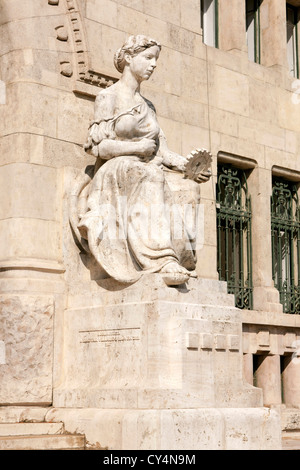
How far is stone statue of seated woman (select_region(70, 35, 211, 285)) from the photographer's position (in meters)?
8.66

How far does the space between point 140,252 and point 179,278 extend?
52 centimetres

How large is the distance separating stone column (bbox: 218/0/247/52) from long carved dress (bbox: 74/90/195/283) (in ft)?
12.5

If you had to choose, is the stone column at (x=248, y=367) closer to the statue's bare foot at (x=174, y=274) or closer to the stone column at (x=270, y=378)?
the stone column at (x=270, y=378)

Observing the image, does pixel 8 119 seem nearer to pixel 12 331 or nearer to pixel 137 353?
pixel 12 331

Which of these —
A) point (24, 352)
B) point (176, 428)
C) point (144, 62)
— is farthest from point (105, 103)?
point (176, 428)

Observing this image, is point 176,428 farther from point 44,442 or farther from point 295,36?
point 295,36

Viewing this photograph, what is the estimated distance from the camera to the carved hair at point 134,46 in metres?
9.31

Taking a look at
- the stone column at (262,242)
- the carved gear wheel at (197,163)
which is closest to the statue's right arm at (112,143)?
Result: the carved gear wheel at (197,163)

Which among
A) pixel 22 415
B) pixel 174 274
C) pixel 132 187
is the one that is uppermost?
pixel 132 187

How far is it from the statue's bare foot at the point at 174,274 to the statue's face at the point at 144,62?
2285 mm

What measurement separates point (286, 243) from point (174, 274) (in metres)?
5.09

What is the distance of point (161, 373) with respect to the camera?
8047 mm

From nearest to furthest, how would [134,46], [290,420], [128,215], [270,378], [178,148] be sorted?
[128,215], [134,46], [178,148], [290,420], [270,378]

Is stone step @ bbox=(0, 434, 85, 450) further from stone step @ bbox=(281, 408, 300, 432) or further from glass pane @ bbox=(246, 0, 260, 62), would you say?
glass pane @ bbox=(246, 0, 260, 62)
